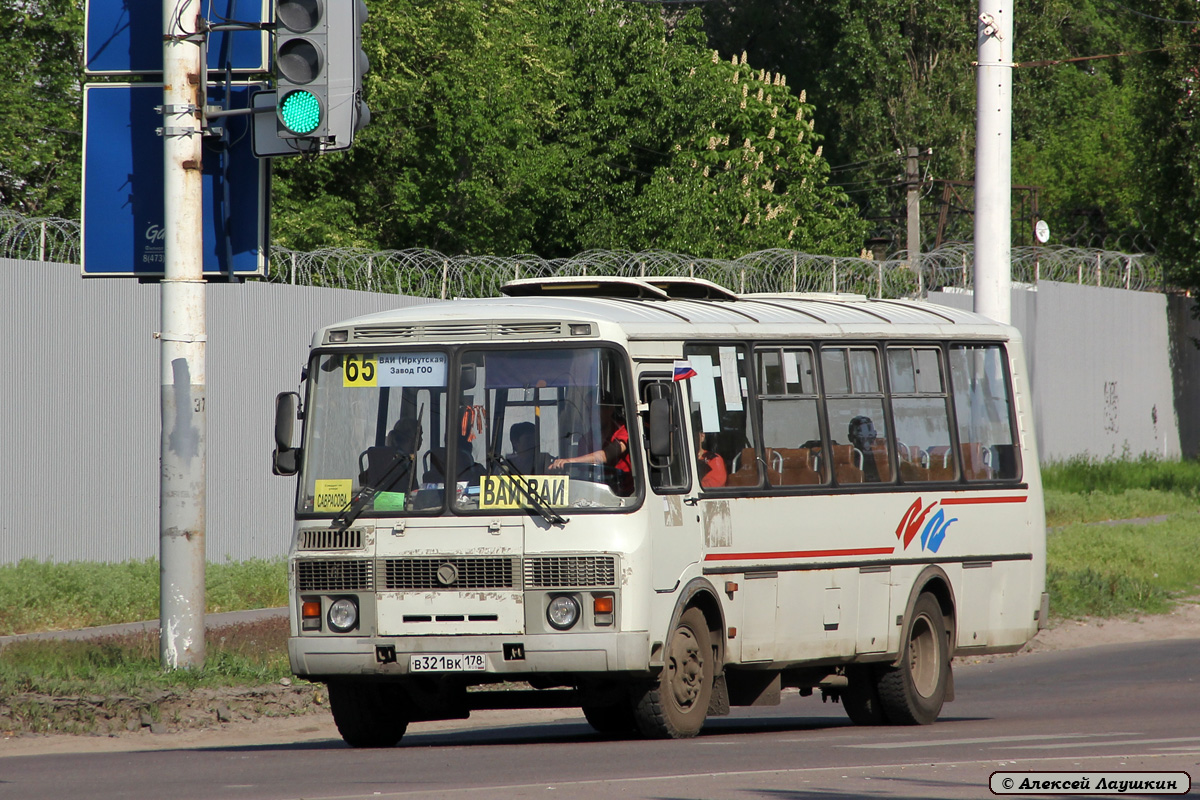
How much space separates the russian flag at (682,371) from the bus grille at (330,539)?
6.93 feet

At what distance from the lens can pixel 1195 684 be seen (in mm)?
14766

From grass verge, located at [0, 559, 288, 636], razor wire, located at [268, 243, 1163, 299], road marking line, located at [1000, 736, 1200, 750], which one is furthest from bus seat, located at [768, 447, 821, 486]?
grass verge, located at [0, 559, 288, 636]

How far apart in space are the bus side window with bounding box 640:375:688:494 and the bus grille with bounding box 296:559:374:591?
1723 millimetres

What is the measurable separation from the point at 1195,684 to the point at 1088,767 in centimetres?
703

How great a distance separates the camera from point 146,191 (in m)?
13.5

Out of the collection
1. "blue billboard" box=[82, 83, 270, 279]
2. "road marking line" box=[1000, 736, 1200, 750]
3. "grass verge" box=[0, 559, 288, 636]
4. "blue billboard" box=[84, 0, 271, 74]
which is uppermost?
"blue billboard" box=[84, 0, 271, 74]

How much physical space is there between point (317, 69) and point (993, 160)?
8485 mm

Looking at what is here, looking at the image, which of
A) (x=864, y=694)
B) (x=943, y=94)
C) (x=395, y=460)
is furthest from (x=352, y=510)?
(x=943, y=94)

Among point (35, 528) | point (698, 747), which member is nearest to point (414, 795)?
point (698, 747)

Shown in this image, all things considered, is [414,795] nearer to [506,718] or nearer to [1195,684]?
[506,718]

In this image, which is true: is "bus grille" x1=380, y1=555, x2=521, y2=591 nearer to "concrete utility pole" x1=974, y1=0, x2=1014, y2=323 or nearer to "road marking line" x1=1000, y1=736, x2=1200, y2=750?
"road marking line" x1=1000, y1=736, x2=1200, y2=750

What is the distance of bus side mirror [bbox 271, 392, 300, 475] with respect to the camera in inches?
416

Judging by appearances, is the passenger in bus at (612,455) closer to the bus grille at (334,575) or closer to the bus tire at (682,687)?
the bus tire at (682,687)

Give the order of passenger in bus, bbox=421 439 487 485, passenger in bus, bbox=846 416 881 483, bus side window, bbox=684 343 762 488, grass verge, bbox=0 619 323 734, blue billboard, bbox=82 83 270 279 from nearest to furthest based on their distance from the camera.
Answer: passenger in bus, bbox=421 439 487 485 < bus side window, bbox=684 343 762 488 < grass verge, bbox=0 619 323 734 < passenger in bus, bbox=846 416 881 483 < blue billboard, bbox=82 83 270 279
